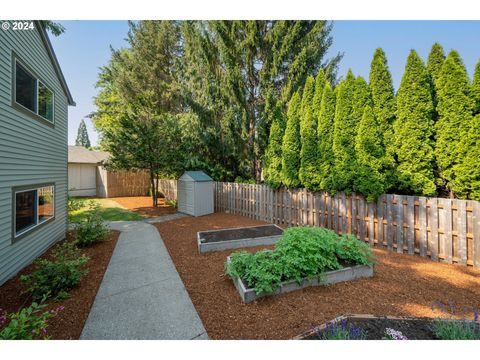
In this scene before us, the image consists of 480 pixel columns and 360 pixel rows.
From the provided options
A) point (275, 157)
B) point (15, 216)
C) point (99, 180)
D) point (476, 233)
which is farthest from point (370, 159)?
point (99, 180)

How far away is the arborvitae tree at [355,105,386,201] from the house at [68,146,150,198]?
17.7 m

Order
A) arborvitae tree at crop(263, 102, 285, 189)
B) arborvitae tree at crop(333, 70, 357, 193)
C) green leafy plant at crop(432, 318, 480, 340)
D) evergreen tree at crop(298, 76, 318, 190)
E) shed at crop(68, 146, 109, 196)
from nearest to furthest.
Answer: green leafy plant at crop(432, 318, 480, 340) → arborvitae tree at crop(333, 70, 357, 193) → evergreen tree at crop(298, 76, 318, 190) → arborvitae tree at crop(263, 102, 285, 189) → shed at crop(68, 146, 109, 196)

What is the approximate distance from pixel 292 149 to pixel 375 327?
20.2 feet

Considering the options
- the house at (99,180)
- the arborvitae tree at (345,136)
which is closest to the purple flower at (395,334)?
the arborvitae tree at (345,136)

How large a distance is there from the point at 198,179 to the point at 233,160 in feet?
9.31

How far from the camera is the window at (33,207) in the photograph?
461 cm

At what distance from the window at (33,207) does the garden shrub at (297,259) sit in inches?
185

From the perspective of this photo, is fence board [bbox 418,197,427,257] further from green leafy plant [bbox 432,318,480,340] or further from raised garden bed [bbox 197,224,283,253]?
raised garden bed [bbox 197,224,283,253]

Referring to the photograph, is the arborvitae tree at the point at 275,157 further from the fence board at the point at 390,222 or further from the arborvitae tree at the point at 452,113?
the arborvitae tree at the point at 452,113

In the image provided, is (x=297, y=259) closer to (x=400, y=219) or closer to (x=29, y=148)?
(x=400, y=219)

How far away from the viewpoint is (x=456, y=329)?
7.69ft

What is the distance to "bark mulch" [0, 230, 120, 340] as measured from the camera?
268 centimetres

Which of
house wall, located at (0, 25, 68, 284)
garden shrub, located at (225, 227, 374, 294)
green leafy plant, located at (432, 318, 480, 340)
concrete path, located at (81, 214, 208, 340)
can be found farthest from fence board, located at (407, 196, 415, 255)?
house wall, located at (0, 25, 68, 284)

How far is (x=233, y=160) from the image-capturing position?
40.2ft
